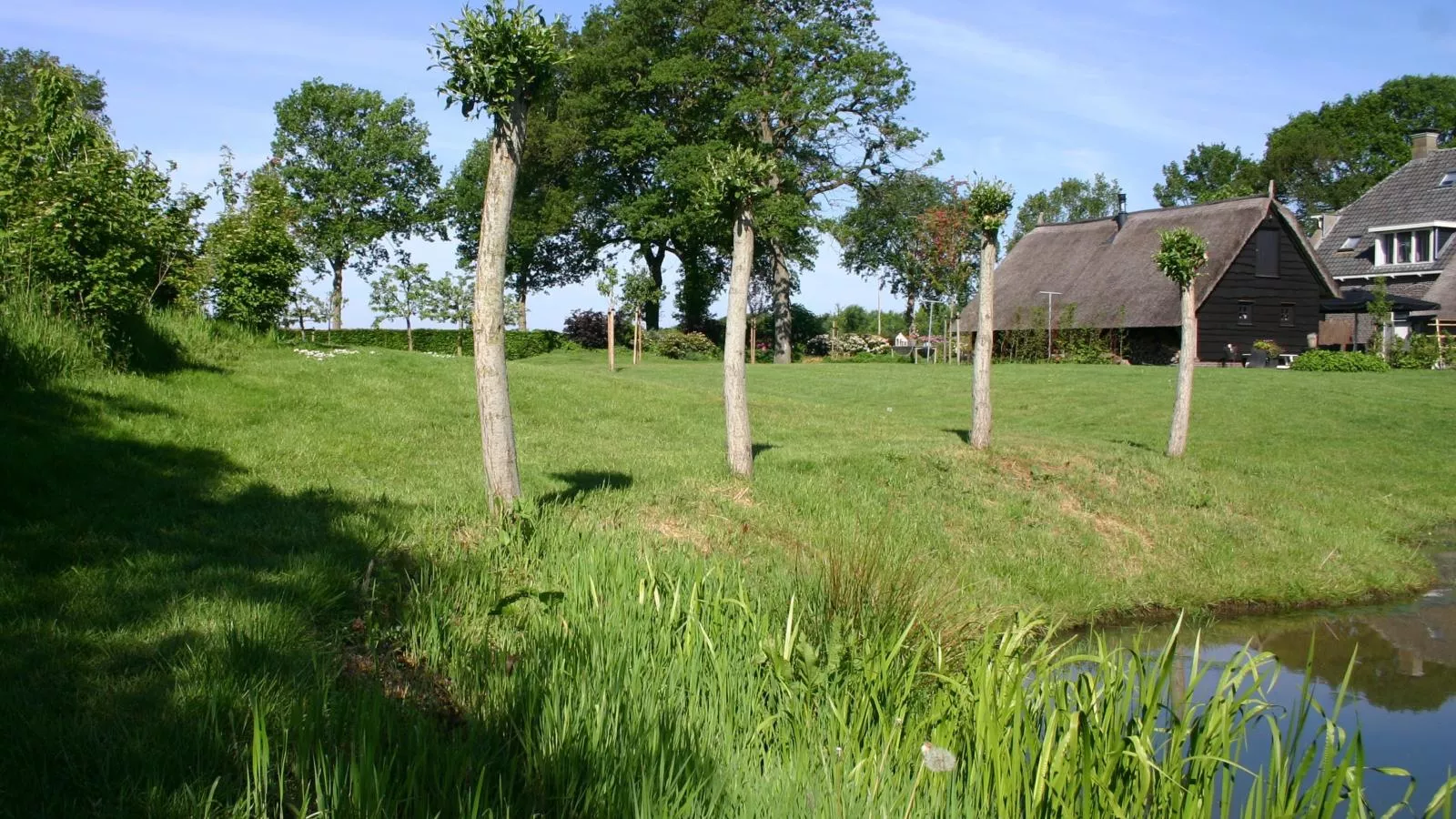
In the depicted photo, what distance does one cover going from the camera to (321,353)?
1744cm

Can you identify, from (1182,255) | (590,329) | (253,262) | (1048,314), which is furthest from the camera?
(590,329)

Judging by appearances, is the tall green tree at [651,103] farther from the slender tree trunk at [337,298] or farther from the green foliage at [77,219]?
→ the green foliage at [77,219]

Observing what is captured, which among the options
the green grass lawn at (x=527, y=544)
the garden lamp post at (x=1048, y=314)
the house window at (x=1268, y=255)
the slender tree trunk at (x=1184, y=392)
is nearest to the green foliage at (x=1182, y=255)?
the slender tree trunk at (x=1184, y=392)

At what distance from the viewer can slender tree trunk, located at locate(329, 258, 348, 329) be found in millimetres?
47831

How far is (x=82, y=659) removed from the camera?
4.65 m

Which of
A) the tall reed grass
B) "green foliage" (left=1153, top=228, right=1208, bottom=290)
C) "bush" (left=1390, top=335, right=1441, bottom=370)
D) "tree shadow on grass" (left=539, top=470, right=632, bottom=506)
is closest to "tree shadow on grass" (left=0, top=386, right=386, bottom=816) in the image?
the tall reed grass

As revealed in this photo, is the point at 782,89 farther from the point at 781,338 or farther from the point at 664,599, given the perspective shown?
the point at 664,599

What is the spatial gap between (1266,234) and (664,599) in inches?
1597

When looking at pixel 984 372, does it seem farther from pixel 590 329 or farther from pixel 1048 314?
pixel 590 329

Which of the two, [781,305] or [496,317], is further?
[781,305]

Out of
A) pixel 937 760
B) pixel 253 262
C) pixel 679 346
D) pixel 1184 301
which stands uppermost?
pixel 253 262

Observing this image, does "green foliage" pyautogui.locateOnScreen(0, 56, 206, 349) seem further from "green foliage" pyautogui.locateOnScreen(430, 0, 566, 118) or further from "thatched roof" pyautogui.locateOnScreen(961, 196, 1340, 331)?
"thatched roof" pyautogui.locateOnScreen(961, 196, 1340, 331)

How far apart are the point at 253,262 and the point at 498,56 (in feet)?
38.1

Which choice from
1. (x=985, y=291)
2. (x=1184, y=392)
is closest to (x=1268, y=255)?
(x=1184, y=392)
